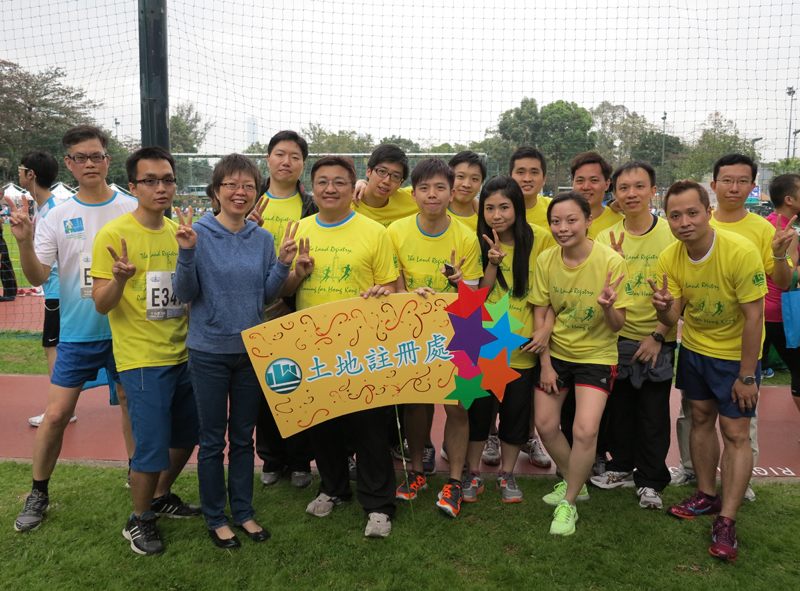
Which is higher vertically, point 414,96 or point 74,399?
point 414,96

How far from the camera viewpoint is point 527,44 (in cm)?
649

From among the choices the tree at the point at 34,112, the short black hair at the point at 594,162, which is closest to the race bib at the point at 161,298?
the short black hair at the point at 594,162

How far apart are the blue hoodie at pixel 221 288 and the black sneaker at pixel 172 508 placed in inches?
40.5

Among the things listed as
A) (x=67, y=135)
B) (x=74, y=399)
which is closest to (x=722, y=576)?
(x=74, y=399)

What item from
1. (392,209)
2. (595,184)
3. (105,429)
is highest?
(595,184)

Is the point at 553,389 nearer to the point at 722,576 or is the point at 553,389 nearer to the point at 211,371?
the point at 722,576

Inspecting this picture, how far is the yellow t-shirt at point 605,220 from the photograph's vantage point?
388cm

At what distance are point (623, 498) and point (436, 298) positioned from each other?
177cm

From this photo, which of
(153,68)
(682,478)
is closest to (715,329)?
(682,478)

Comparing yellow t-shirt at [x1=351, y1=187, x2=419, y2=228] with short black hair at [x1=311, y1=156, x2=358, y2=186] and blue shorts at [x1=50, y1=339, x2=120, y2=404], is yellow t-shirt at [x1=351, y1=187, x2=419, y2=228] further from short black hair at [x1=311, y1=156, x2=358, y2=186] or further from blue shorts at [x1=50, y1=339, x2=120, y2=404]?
blue shorts at [x1=50, y1=339, x2=120, y2=404]

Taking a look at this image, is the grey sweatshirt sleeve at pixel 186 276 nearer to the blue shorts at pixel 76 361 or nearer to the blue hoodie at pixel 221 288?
the blue hoodie at pixel 221 288

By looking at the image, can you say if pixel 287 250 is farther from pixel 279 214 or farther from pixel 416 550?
pixel 416 550

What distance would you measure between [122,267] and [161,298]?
30 centimetres

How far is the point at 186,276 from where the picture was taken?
268cm
